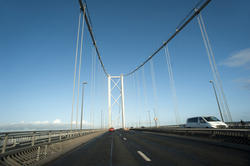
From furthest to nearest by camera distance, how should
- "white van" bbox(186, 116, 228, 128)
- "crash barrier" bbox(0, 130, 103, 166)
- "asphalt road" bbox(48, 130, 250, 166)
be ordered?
"white van" bbox(186, 116, 228, 128), "asphalt road" bbox(48, 130, 250, 166), "crash barrier" bbox(0, 130, 103, 166)

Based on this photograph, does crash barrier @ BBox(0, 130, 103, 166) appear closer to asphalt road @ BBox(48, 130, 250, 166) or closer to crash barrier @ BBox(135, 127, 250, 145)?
asphalt road @ BBox(48, 130, 250, 166)

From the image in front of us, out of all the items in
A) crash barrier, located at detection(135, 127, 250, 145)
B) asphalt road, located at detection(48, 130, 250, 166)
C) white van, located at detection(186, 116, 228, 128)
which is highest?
white van, located at detection(186, 116, 228, 128)

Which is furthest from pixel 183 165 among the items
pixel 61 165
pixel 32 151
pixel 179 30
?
pixel 179 30

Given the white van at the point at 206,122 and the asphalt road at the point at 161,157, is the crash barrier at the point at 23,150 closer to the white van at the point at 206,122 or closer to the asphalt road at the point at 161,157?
the asphalt road at the point at 161,157

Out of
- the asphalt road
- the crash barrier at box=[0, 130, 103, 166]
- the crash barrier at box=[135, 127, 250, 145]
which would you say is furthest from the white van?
the crash barrier at box=[0, 130, 103, 166]

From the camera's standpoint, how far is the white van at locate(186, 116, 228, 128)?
696 inches

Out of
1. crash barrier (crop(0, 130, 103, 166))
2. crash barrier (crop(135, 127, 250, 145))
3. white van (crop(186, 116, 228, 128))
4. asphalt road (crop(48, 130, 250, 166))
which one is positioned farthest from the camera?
white van (crop(186, 116, 228, 128))

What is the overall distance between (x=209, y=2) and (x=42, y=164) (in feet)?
64.9

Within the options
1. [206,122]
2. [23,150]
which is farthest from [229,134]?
[23,150]

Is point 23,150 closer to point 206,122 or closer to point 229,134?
point 229,134

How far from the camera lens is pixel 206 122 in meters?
18.9

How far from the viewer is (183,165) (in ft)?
14.9

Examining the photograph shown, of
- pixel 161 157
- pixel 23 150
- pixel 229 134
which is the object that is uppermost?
pixel 23 150

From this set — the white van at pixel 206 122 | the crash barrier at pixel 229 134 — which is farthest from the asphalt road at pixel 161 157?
the white van at pixel 206 122
